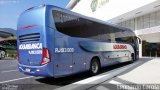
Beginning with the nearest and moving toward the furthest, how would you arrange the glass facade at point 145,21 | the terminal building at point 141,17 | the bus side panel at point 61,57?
the bus side panel at point 61,57 < the terminal building at point 141,17 < the glass facade at point 145,21

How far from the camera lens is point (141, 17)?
32.0 m

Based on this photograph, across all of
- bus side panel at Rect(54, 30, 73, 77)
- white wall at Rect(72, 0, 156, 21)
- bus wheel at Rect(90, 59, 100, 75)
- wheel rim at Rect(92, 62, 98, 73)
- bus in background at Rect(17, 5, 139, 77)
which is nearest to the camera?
bus in background at Rect(17, 5, 139, 77)

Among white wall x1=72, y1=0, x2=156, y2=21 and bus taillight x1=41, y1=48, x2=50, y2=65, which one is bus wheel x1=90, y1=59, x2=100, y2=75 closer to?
bus taillight x1=41, y1=48, x2=50, y2=65

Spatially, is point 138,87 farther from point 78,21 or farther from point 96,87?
point 78,21

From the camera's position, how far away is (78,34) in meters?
9.86

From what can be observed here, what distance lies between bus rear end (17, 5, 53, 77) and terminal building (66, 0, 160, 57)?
57.8 feet

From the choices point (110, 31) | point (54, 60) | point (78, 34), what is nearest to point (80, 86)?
point (54, 60)

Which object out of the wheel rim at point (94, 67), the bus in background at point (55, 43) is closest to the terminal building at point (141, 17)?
the wheel rim at point (94, 67)

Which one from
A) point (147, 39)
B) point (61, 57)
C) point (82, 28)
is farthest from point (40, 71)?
point (147, 39)

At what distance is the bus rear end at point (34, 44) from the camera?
8.07 metres

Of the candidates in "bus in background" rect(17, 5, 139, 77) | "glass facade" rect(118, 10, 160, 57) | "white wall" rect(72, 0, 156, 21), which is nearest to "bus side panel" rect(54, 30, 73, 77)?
"bus in background" rect(17, 5, 139, 77)

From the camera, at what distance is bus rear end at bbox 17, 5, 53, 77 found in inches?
318

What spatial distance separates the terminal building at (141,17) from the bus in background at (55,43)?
15.3 metres

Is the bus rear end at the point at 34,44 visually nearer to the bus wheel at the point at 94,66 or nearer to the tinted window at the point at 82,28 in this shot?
the tinted window at the point at 82,28
